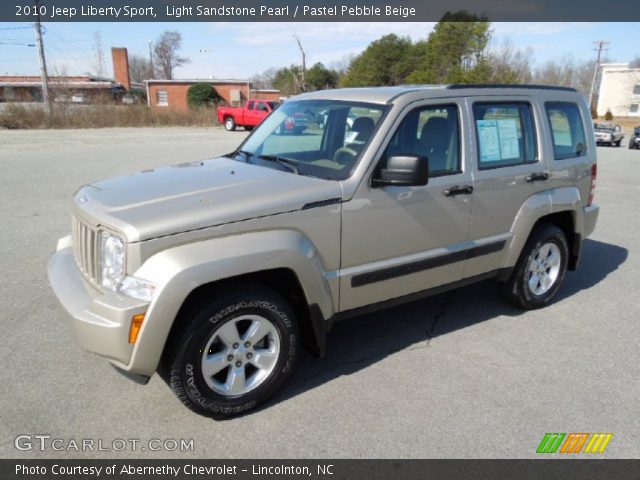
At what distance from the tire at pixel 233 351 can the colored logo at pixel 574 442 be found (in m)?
1.61

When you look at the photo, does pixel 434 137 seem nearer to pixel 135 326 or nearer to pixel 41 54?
pixel 135 326

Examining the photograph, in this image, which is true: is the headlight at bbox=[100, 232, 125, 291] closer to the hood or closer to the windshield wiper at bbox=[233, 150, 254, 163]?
the hood

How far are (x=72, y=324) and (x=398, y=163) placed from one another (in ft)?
7.17

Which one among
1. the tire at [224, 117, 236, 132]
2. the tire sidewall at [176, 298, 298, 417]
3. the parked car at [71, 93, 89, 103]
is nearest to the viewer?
the tire sidewall at [176, 298, 298, 417]

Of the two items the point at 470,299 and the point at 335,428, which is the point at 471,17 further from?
the point at 335,428

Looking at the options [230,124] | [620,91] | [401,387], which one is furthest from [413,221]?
[620,91]

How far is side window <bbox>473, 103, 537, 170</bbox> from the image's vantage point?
3992 millimetres

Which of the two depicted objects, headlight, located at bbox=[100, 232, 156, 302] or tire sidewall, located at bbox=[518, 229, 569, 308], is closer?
headlight, located at bbox=[100, 232, 156, 302]

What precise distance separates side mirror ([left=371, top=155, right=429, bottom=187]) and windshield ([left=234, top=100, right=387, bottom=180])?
0.88 feet

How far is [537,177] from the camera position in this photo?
431 centimetres

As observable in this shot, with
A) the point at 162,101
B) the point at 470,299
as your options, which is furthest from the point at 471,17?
the point at 470,299

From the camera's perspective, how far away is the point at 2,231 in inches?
271

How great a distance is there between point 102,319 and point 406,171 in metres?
2.00
